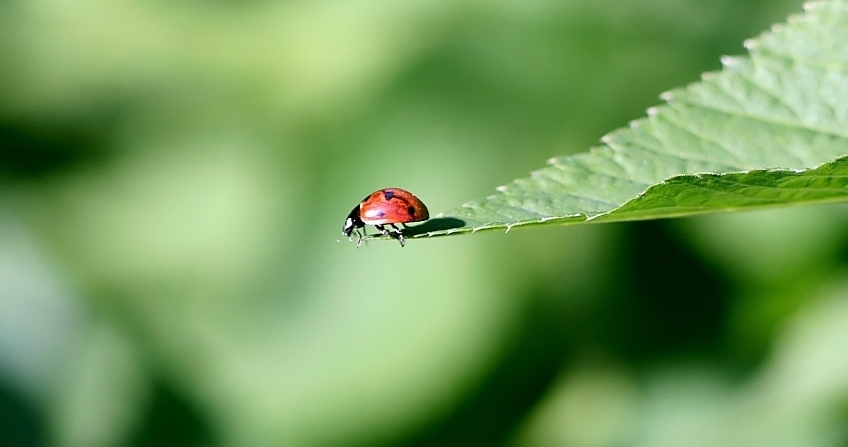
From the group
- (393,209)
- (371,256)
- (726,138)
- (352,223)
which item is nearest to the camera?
(726,138)

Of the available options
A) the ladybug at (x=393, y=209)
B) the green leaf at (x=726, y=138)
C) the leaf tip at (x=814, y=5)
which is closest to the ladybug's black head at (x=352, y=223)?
the ladybug at (x=393, y=209)

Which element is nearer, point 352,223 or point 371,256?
point 352,223

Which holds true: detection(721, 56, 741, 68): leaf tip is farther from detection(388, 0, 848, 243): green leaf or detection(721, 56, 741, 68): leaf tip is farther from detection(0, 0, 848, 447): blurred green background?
detection(0, 0, 848, 447): blurred green background

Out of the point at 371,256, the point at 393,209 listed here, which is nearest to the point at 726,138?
the point at 393,209

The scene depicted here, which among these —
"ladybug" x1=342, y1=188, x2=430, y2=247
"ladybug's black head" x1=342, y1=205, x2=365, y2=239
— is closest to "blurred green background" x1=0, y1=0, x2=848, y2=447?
"ladybug's black head" x1=342, y1=205, x2=365, y2=239

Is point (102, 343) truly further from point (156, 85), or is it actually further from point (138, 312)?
point (156, 85)

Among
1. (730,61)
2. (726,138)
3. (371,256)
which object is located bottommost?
(371,256)

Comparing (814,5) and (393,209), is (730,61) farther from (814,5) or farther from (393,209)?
(393,209)

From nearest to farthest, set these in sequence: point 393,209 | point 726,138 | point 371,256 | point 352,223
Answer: point 726,138, point 393,209, point 352,223, point 371,256
